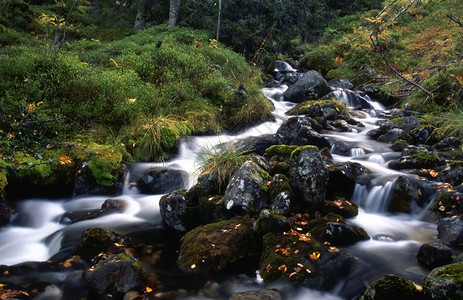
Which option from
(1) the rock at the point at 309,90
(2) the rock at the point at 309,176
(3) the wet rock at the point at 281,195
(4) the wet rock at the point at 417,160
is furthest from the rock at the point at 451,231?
(1) the rock at the point at 309,90

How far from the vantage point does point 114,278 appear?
12.6ft

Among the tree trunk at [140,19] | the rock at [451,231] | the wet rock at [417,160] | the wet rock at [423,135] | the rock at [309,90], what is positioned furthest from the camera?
the tree trunk at [140,19]

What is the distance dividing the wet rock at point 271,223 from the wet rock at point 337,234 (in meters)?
0.43

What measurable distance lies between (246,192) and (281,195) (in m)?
0.52

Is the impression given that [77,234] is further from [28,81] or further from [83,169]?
[28,81]

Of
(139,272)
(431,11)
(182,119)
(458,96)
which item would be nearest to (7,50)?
(182,119)

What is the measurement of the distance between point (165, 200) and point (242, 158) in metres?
1.53

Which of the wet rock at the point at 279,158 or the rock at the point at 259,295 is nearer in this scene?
the rock at the point at 259,295

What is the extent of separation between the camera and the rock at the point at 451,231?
4488 millimetres

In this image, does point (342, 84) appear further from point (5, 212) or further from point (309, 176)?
point (5, 212)

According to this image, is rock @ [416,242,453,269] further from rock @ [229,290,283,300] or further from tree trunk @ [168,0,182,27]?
tree trunk @ [168,0,182,27]

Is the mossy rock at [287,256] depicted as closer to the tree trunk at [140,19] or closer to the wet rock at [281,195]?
the wet rock at [281,195]

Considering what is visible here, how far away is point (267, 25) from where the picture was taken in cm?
1684

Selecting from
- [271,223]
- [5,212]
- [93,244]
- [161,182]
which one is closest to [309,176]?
[271,223]
